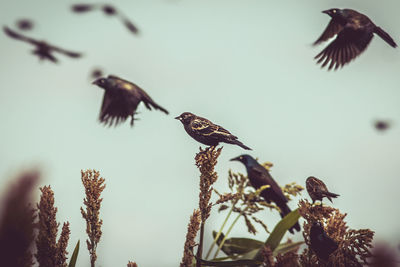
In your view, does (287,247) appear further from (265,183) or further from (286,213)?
(265,183)

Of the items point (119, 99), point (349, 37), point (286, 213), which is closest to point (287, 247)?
point (286, 213)

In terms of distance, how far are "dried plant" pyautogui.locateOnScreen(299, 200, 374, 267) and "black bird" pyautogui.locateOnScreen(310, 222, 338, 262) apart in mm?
117

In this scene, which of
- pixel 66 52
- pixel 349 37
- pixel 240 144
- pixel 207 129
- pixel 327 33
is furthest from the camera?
pixel 327 33

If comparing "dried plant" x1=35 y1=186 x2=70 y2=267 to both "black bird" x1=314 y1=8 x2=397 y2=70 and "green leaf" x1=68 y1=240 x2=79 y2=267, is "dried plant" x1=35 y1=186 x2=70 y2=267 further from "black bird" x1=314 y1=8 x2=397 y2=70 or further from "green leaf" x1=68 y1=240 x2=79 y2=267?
"black bird" x1=314 y1=8 x2=397 y2=70

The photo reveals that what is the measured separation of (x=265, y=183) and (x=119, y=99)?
1.17m

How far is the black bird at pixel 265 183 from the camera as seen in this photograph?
2.90 meters

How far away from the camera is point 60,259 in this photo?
364cm

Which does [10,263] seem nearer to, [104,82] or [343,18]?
[104,82]

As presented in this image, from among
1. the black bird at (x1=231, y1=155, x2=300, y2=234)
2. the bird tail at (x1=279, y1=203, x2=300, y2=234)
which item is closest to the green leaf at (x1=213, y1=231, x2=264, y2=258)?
the bird tail at (x1=279, y1=203, x2=300, y2=234)

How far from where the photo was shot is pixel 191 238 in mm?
3611

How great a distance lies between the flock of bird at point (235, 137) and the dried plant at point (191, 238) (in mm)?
760

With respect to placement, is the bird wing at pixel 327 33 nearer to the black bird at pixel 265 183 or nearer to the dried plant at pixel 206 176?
the dried plant at pixel 206 176

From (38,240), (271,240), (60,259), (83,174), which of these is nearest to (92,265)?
(60,259)

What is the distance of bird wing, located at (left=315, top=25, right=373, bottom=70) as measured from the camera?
13.0 ft
